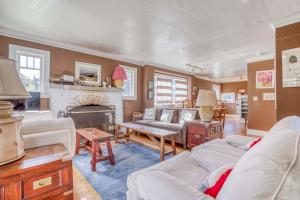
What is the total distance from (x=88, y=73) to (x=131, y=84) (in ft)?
5.27

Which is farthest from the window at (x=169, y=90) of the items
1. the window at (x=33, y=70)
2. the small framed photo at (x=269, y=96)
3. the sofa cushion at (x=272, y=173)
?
the sofa cushion at (x=272, y=173)

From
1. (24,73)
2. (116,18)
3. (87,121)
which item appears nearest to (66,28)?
(116,18)

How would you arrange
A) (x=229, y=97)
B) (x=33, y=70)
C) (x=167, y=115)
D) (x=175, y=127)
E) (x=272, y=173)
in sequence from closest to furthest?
(x=272, y=173) < (x=33, y=70) < (x=175, y=127) < (x=167, y=115) < (x=229, y=97)

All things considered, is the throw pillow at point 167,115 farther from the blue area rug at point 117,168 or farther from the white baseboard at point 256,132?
the white baseboard at point 256,132

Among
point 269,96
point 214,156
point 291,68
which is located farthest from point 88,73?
point 269,96

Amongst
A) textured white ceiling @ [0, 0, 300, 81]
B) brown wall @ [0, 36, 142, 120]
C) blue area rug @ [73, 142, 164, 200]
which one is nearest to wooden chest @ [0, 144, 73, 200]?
blue area rug @ [73, 142, 164, 200]

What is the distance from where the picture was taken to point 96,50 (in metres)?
4.36

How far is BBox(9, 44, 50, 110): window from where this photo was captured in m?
3.37

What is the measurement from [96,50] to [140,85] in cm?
201

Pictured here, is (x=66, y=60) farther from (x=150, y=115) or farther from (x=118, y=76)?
(x=150, y=115)

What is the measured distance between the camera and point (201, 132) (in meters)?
3.25

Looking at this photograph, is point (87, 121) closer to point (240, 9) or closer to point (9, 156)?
point (9, 156)

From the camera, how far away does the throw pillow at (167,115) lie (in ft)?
14.4

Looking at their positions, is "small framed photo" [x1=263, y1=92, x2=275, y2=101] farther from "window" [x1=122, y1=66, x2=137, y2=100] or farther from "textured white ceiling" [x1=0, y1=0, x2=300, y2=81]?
"window" [x1=122, y1=66, x2=137, y2=100]
